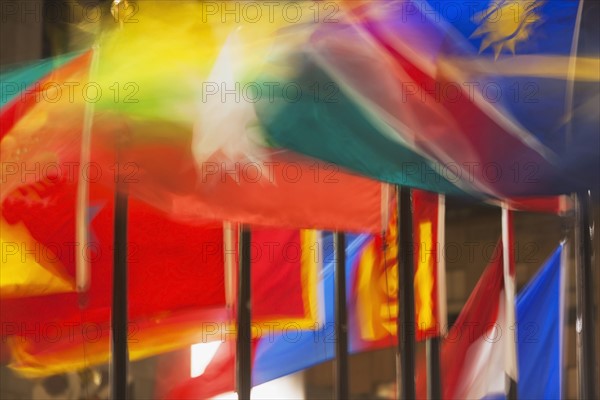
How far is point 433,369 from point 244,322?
0.42 m

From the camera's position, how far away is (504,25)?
1.54 m

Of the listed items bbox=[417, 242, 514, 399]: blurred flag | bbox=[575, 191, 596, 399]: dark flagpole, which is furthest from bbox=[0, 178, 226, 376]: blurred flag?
bbox=[575, 191, 596, 399]: dark flagpole

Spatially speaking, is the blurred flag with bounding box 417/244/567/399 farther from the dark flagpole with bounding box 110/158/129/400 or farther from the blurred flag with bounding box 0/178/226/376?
the dark flagpole with bounding box 110/158/129/400

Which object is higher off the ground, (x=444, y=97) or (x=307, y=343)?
(x=444, y=97)

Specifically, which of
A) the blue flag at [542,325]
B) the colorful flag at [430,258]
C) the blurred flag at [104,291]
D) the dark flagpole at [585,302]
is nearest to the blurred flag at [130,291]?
the blurred flag at [104,291]

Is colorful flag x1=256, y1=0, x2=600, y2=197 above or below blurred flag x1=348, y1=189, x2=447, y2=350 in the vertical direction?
above

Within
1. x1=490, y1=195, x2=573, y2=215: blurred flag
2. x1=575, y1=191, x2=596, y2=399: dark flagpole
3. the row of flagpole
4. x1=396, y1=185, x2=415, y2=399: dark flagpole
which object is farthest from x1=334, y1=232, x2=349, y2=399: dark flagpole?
x1=575, y1=191, x2=596, y2=399: dark flagpole

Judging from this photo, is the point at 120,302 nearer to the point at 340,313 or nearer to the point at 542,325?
the point at 340,313

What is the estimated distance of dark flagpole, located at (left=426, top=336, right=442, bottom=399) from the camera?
153 centimetres

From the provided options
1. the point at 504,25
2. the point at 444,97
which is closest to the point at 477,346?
the point at 444,97

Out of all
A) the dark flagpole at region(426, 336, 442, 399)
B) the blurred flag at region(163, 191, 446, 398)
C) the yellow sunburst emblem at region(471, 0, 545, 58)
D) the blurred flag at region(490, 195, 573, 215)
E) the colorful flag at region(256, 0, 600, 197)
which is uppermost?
the yellow sunburst emblem at region(471, 0, 545, 58)

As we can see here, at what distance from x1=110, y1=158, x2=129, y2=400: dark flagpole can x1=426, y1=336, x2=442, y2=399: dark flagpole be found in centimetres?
64

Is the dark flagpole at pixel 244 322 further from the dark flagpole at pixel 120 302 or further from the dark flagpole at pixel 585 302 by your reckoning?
the dark flagpole at pixel 585 302

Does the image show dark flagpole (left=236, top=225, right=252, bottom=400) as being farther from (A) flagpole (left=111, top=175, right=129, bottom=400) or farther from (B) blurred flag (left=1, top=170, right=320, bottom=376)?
(A) flagpole (left=111, top=175, right=129, bottom=400)
